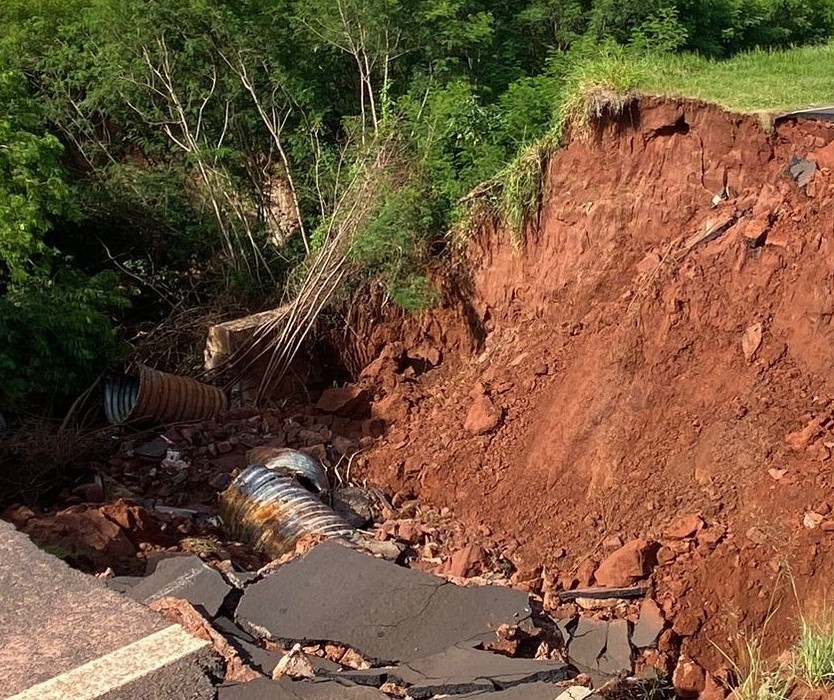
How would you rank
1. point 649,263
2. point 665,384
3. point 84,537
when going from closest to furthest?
1. point 84,537
2. point 665,384
3. point 649,263

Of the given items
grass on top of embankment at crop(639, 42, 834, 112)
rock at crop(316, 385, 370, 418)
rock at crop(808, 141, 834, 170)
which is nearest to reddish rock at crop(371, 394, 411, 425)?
rock at crop(316, 385, 370, 418)

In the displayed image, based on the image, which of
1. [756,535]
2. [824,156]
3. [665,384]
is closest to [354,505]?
[665,384]

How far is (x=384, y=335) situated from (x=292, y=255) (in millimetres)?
1915

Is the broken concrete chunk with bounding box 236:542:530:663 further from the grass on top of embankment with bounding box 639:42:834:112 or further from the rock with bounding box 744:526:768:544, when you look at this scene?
the grass on top of embankment with bounding box 639:42:834:112

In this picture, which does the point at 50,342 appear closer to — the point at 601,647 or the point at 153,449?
the point at 153,449

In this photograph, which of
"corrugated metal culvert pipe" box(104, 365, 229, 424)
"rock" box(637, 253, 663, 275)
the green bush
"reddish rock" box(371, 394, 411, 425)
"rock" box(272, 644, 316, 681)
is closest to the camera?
"rock" box(272, 644, 316, 681)

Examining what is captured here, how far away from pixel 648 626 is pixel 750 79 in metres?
5.35

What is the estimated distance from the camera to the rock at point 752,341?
6612 mm

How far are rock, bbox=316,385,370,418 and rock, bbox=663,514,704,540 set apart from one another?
3579mm

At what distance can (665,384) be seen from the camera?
6879 mm

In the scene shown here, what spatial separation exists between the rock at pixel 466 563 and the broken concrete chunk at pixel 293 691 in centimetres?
216

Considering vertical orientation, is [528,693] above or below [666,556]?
above

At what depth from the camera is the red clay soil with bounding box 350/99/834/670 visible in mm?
5684

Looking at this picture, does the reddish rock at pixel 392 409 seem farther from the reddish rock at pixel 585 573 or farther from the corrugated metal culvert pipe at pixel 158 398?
the reddish rock at pixel 585 573
